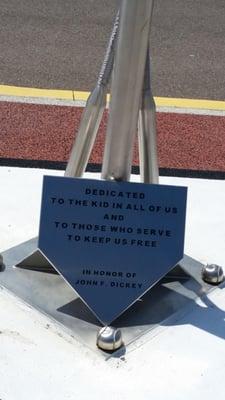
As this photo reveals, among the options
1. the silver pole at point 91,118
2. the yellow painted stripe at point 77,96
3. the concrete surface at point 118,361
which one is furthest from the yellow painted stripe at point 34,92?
the concrete surface at point 118,361

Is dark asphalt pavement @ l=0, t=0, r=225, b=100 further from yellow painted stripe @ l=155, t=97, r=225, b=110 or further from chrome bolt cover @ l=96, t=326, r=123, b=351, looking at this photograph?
chrome bolt cover @ l=96, t=326, r=123, b=351

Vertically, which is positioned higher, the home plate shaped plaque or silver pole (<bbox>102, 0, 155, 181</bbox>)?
silver pole (<bbox>102, 0, 155, 181</bbox>)

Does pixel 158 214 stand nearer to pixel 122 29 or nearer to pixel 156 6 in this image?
pixel 122 29

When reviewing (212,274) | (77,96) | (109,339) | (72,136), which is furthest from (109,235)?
A: (77,96)

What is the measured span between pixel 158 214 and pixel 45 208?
36cm

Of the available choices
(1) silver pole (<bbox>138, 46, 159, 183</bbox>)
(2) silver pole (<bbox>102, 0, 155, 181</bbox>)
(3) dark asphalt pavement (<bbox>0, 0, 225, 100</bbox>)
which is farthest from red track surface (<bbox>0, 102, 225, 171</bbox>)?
(2) silver pole (<bbox>102, 0, 155, 181</bbox>)

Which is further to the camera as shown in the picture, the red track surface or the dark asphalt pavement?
the dark asphalt pavement

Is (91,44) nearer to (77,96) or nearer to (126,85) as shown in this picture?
(77,96)

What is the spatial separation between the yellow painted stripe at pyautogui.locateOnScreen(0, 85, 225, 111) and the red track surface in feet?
0.86

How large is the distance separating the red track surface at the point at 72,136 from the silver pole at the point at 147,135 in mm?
1242

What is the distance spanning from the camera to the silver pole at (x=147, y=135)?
7.64 feet

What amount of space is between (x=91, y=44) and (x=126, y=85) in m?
4.30

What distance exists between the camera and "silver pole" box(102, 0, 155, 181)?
7.04ft

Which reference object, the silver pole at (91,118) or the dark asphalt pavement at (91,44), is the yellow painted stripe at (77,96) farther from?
the silver pole at (91,118)
